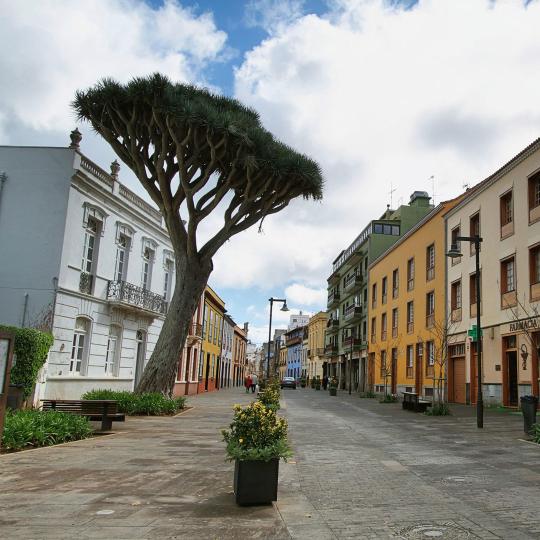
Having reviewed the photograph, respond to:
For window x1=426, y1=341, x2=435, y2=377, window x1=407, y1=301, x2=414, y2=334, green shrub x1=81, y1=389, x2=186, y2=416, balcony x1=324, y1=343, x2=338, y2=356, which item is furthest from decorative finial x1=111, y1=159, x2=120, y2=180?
balcony x1=324, y1=343, x2=338, y2=356

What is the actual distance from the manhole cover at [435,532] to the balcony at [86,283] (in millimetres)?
15174

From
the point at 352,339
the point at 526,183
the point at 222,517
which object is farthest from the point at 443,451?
the point at 352,339

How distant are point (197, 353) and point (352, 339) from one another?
18186 millimetres

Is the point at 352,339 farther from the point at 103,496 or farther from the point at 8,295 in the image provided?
the point at 103,496

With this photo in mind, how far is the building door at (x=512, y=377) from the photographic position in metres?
20.5

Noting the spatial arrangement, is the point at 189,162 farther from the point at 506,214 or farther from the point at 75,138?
the point at 506,214

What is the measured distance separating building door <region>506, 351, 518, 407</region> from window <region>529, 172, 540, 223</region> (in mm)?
5152

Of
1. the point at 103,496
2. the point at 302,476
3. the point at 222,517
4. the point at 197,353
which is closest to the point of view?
the point at 222,517

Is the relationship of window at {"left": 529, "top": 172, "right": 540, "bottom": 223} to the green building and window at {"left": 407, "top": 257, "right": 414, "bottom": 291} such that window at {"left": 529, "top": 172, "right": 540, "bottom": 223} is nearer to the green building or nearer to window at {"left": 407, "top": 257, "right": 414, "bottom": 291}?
window at {"left": 407, "top": 257, "right": 414, "bottom": 291}

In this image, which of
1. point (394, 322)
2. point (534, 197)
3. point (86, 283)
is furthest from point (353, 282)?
point (86, 283)

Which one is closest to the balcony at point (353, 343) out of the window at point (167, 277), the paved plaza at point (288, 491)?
the window at point (167, 277)

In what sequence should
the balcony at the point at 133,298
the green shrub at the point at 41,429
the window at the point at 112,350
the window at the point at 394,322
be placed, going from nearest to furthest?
the green shrub at the point at 41,429, the balcony at the point at 133,298, the window at the point at 112,350, the window at the point at 394,322

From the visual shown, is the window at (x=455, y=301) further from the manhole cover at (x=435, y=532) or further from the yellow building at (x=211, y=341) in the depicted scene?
the manhole cover at (x=435, y=532)

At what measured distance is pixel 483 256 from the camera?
2303cm
